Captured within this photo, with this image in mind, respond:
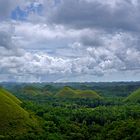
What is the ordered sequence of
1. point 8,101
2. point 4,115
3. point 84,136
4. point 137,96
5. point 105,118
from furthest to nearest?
point 137,96 → point 105,118 → point 8,101 → point 4,115 → point 84,136

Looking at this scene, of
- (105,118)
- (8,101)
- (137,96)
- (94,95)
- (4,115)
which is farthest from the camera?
(94,95)

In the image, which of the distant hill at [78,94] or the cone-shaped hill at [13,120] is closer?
the cone-shaped hill at [13,120]

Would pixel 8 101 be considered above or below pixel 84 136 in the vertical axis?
above

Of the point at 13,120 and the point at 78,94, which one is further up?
the point at 78,94

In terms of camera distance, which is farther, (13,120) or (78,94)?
(78,94)

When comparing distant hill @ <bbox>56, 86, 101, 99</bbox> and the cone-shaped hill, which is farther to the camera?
distant hill @ <bbox>56, 86, 101, 99</bbox>

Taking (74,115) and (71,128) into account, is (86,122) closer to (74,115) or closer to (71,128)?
(74,115)

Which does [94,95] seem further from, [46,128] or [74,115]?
[46,128]

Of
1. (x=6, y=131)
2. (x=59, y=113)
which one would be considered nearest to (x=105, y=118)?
(x=59, y=113)

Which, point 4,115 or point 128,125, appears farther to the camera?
point 4,115
